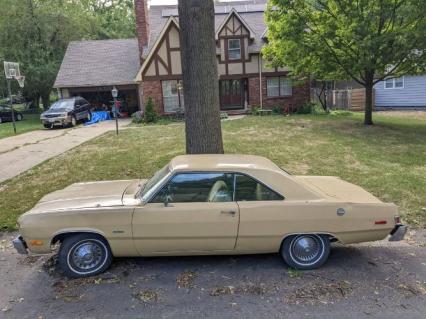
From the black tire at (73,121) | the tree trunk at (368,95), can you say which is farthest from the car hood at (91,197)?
the black tire at (73,121)

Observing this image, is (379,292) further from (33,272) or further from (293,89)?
(293,89)

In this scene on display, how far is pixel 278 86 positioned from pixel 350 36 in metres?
10.7

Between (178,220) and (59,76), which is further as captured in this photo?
(59,76)

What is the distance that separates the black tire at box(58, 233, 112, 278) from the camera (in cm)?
466

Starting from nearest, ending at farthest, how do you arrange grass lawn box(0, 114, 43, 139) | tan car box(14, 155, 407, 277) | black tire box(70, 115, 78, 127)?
tan car box(14, 155, 407, 277)
grass lawn box(0, 114, 43, 139)
black tire box(70, 115, 78, 127)

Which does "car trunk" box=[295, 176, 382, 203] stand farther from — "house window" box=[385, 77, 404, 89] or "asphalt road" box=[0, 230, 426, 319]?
"house window" box=[385, 77, 404, 89]

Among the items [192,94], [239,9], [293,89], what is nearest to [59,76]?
[239,9]

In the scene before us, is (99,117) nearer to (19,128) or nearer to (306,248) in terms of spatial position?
(19,128)

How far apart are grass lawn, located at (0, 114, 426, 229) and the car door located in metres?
3.22

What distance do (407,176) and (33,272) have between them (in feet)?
25.2

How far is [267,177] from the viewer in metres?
4.79

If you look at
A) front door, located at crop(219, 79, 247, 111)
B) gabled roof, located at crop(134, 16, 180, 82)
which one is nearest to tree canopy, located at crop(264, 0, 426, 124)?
gabled roof, located at crop(134, 16, 180, 82)

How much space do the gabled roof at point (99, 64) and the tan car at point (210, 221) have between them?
77.7ft

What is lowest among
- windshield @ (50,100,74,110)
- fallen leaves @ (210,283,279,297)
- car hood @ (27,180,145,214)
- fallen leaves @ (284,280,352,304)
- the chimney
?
fallen leaves @ (284,280,352,304)
